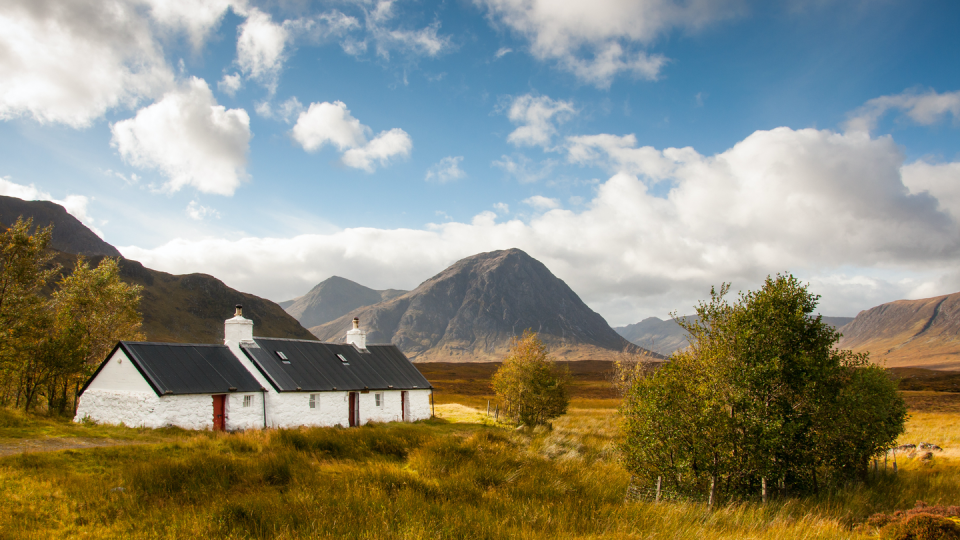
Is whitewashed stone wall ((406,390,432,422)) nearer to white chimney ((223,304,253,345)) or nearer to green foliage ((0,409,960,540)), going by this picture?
white chimney ((223,304,253,345))

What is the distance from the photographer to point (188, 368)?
25812 mm

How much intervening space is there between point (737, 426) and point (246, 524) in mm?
13893

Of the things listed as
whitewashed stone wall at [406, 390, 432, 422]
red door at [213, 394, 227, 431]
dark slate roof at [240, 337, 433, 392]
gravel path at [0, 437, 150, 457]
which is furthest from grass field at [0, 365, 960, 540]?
whitewashed stone wall at [406, 390, 432, 422]

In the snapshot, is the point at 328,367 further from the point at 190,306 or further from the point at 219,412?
the point at 190,306

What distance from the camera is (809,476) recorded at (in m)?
18.9

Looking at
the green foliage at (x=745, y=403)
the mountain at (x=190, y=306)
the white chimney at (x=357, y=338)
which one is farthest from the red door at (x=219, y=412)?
the mountain at (x=190, y=306)

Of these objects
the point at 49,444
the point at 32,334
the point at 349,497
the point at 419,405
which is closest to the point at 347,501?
the point at 349,497

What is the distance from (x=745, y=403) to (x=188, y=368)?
87.5ft

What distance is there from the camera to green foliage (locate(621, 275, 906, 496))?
→ 14.9 meters

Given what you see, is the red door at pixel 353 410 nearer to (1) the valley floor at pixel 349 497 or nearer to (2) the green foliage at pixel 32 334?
(1) the valley floor at pixel 349 497

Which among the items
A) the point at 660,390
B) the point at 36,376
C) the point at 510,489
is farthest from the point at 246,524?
the point at 36,376

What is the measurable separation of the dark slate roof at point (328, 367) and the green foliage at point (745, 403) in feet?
69.1

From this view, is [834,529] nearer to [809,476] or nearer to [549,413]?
[809,476]

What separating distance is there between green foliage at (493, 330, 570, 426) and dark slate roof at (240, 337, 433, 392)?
24.1 ft
